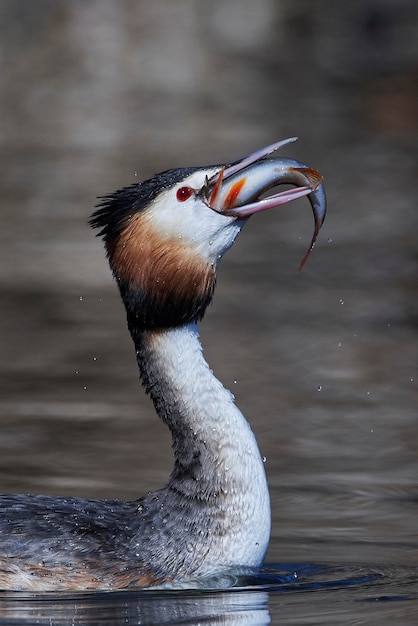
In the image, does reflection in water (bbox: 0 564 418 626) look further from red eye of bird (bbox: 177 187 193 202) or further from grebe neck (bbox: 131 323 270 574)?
red eye of bird (bbox: 177 187 193 202)

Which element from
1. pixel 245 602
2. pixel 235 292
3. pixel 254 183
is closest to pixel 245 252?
pixel 235 292

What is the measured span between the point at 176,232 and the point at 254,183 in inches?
16.1

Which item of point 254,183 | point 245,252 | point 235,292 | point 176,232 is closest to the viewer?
point 176,232

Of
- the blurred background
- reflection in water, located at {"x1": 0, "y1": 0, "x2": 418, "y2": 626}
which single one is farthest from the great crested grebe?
the blurred background

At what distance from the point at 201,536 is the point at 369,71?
22.1 meters

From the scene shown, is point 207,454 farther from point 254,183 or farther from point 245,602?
point 254,183

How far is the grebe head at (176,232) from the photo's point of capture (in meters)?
6.51

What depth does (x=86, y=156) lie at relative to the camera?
20.7 metres

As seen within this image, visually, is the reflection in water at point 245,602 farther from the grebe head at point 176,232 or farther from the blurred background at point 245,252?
the grebe head at point 176,232

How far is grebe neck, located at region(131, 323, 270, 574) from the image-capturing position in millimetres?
6469

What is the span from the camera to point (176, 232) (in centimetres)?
654

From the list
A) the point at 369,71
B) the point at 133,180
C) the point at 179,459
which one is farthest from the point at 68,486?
the point at 369,71

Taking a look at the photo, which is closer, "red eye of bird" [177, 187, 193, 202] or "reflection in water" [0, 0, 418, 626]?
"red eye of bird" [177, 187, 193, 202]

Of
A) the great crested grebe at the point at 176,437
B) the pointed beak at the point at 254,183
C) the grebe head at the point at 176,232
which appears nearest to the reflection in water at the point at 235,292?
the great crested grebe at the point at 176,437
